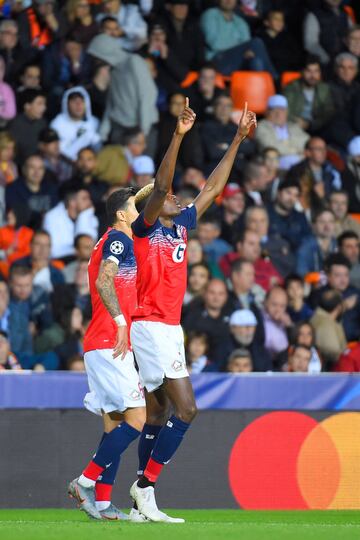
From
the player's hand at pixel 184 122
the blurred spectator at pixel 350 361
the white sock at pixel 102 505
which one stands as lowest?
the blurred spectator at pixel 350 361

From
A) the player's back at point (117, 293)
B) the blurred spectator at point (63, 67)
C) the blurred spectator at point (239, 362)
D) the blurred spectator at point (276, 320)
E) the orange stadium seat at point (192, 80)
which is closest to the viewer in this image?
the player's back at point (117, 293)

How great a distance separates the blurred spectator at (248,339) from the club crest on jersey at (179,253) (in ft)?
16.4

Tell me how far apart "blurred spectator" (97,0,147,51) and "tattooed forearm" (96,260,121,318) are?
9.20 meters

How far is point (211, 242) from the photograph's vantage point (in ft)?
54.1

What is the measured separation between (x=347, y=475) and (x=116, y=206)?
3.40 m

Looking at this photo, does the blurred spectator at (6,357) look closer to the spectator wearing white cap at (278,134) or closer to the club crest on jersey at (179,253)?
the club crest on jersey at (179,253)

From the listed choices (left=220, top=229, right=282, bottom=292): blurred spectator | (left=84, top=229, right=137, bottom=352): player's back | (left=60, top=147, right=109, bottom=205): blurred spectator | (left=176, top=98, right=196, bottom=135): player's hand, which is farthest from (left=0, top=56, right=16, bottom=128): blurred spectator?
(left=176, top=98, right=196, bottom=135): player's hand

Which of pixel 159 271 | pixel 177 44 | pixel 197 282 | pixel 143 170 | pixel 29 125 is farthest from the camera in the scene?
pixel 177 44

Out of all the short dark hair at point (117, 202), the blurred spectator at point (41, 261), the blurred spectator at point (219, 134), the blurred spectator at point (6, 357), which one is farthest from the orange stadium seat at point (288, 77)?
the short dark hair at point (117, 202)

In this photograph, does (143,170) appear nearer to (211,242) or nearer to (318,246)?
(211,242)

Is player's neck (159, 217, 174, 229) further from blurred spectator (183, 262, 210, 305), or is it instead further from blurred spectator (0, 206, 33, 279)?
blurred spectator (0, 206, 33, 279)

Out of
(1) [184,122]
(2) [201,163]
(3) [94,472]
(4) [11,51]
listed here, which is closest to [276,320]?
(2) [201,163]

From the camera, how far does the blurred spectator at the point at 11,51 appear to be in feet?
58.2

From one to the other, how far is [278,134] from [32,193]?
12.0 feet
